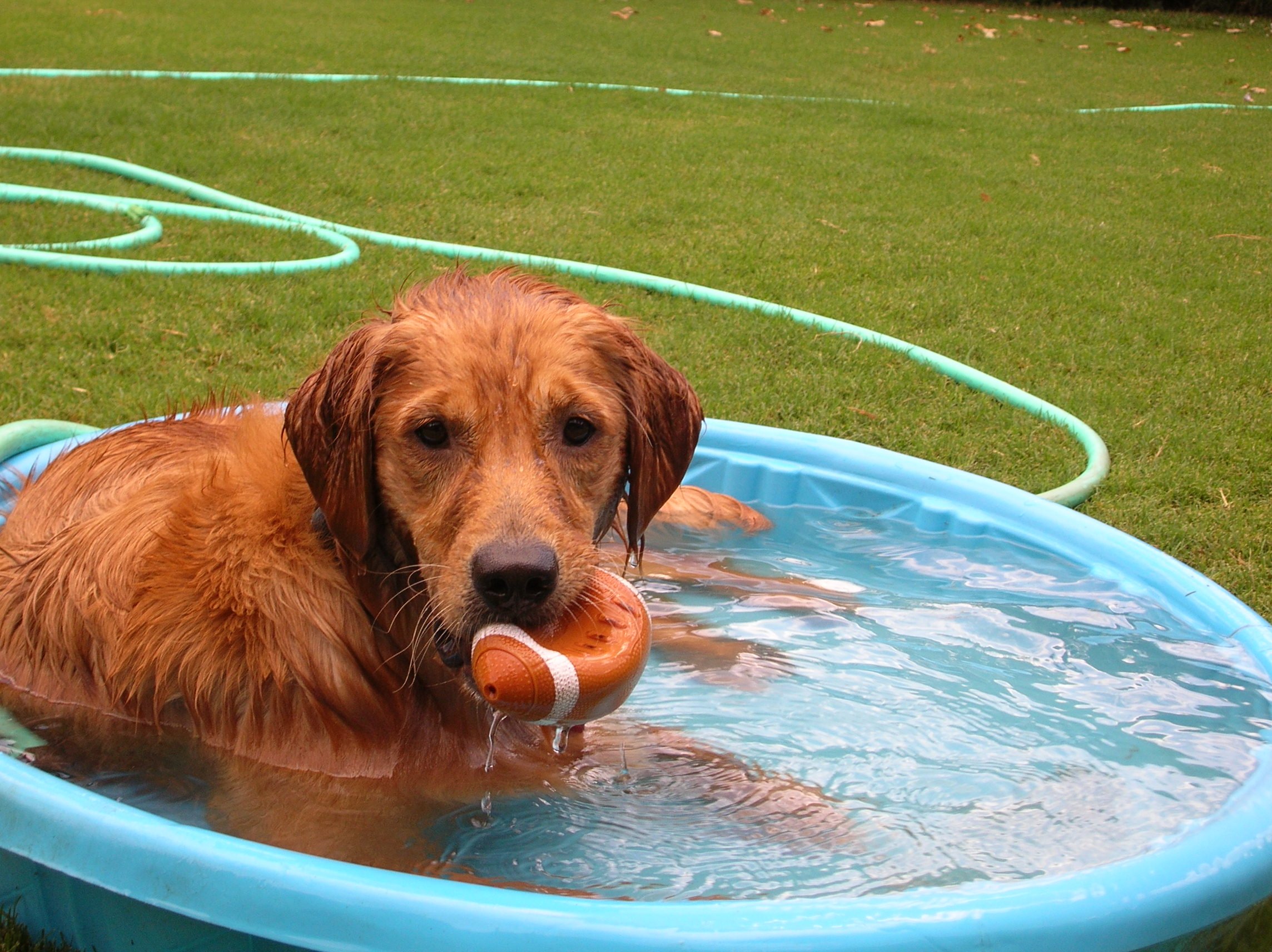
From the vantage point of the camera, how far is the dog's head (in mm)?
3123

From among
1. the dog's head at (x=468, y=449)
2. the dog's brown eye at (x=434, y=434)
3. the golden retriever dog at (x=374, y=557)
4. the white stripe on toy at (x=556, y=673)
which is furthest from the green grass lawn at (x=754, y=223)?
the white stripe on toy at (x=556, y=673)

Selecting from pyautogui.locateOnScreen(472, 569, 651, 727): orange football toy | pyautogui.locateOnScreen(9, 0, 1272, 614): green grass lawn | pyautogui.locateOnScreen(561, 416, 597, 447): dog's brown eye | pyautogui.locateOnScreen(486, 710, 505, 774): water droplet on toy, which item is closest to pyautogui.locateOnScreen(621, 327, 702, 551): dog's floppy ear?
pyautogui.locateOnScreen(561, 416, 597, 447): dog's brown eye

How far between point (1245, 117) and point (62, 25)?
53.1 feet

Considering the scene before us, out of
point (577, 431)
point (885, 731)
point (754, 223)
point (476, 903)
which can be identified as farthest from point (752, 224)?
point (476, 903)

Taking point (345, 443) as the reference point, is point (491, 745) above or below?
below

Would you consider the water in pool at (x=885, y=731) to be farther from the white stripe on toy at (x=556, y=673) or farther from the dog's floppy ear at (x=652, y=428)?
the dog's floppy ear at (x=652, y=428)

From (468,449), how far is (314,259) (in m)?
5.68

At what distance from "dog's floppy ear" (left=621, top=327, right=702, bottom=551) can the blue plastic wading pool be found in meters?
1.35

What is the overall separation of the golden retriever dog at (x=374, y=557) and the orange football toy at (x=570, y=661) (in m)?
0.07

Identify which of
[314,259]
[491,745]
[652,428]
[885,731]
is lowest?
[885,731]

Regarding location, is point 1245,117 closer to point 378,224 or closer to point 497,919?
point 378,224

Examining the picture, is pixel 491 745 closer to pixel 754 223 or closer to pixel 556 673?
pixel 556 673

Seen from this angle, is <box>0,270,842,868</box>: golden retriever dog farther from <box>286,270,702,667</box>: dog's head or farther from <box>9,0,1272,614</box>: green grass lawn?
<box>9,0,1272,614</box>: green grass lawn

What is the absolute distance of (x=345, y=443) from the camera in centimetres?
334
